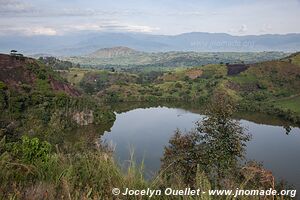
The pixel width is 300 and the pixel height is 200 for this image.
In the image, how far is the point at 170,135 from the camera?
6800 centimetres

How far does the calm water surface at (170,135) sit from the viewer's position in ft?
157

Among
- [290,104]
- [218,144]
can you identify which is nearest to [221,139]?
[218,144]

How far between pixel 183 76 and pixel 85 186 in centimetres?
12730

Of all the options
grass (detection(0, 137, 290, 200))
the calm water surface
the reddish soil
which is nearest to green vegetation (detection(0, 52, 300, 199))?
grass (detection(0, 137, 290, 200))

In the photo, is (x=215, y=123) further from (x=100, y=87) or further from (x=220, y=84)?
(x=100, y=87)

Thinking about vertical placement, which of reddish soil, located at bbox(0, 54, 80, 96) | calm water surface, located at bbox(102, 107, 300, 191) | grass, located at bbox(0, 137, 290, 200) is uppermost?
grass, located at bbox(0, 137, 290, 200)

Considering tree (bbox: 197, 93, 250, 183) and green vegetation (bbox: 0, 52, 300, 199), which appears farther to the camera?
tree (bbox: 197, 93, 250, 183)

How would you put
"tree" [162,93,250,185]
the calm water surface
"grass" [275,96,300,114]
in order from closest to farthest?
1. "tree" [162,93,250,185]
2. the calm water surface
3. "grass" [275,96,300,114]

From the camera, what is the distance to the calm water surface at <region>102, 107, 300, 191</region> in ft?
157

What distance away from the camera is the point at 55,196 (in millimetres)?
3906

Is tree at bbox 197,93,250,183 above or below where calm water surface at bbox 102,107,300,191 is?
above

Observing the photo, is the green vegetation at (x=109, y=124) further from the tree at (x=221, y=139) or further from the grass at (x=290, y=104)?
the grass at (x=290, y=104)

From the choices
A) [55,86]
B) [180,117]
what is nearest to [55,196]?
[55,86]

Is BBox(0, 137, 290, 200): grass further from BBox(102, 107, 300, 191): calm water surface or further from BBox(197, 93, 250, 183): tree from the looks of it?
BBox(102, 107, 300, 191): calm water surface
